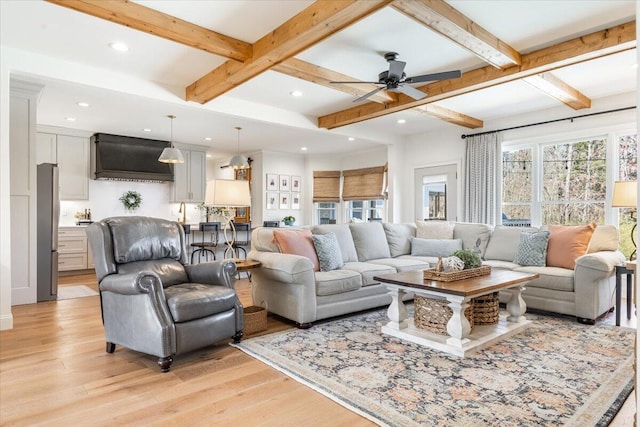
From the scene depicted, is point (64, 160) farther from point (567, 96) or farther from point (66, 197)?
point (567, 96)

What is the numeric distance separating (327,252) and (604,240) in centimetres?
303

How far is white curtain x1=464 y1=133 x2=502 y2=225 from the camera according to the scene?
6109 mm

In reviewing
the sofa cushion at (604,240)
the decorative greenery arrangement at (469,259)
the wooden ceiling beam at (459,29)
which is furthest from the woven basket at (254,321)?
the sofa cushion at (604,240)

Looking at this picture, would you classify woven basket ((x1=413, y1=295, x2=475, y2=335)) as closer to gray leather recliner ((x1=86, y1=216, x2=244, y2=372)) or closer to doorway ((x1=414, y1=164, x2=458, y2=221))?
gray leather recliner ((x1=86, y1=216, x2=244, y2=372))

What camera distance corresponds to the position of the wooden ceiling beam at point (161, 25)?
271cm

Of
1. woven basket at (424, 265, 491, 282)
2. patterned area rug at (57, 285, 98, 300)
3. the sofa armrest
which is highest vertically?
the sofa armrest

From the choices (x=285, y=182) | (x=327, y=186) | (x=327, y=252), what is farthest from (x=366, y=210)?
(x=327, y=252)

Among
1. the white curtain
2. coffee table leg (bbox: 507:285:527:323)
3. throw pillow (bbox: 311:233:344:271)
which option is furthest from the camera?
the white curtain

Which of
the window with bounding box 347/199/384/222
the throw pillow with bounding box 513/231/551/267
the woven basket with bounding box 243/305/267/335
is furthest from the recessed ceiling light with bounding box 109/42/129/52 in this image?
the window with bounding box 347/199/384/222

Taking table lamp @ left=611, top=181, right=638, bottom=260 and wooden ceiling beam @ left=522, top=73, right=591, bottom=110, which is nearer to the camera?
table lamp @ left=611, top=181, right=638, bottom=260

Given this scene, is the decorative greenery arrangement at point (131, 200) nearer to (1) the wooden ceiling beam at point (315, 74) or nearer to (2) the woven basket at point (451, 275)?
(1) the wooden ceiling beam at point (315, 74)

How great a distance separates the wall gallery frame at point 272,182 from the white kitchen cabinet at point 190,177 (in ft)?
4.81

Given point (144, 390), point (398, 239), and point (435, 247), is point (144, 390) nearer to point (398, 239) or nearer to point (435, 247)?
point (398, 239)

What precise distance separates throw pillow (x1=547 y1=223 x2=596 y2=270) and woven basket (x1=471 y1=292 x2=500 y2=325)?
130 cm
